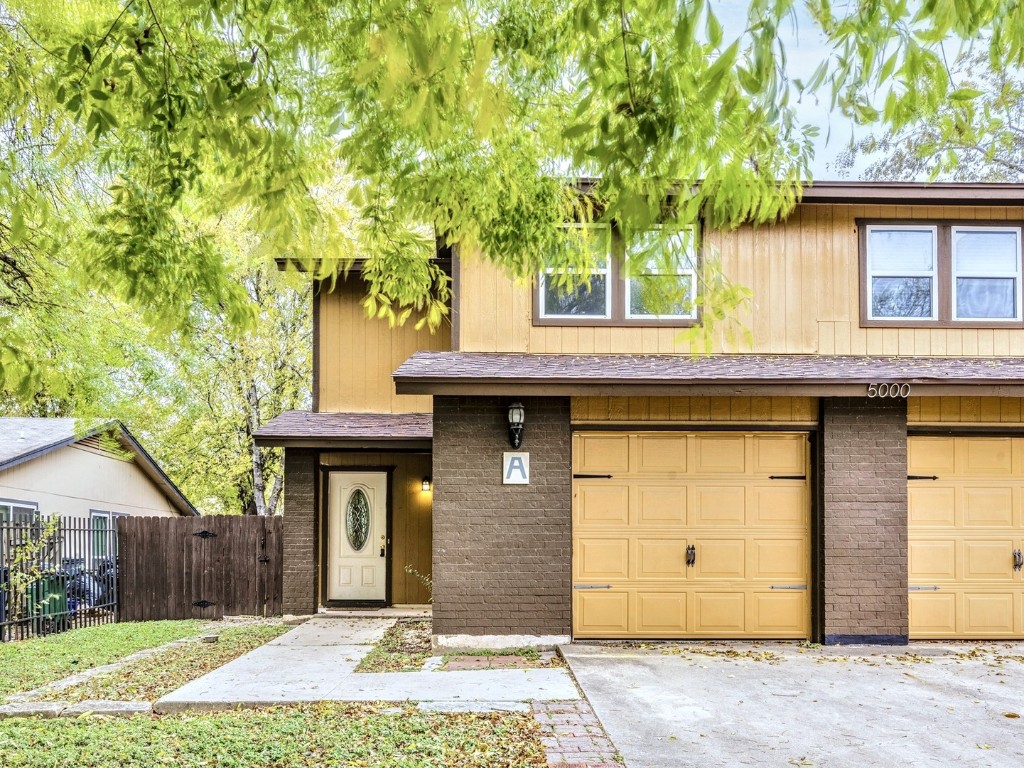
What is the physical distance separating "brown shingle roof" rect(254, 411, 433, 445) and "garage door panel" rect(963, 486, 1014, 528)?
6.80 meters

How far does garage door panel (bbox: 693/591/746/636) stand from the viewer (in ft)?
31.5

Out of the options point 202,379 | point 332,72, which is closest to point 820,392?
point 332,72

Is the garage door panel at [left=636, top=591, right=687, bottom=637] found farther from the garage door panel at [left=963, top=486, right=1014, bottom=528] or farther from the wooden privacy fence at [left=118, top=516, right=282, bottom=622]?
the wooden privacy fence at [left=118, top=516, right=282, bottom=622]

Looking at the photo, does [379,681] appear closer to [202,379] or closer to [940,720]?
[940,720]

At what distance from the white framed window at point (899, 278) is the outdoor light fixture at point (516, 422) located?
4436 mm

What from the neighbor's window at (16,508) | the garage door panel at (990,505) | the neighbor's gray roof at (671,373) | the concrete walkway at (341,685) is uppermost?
the neighbor's gray roof at (671,373)

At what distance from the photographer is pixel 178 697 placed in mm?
6969

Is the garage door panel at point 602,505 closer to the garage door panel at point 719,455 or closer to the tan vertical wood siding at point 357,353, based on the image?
the garage door panel at point 719,455


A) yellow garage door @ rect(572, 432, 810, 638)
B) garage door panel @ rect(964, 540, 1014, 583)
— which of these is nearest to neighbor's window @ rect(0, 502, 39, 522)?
yellow garage door @ rect(572, 432, 810, 638)

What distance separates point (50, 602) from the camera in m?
12.5

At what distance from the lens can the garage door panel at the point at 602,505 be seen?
9.71 m

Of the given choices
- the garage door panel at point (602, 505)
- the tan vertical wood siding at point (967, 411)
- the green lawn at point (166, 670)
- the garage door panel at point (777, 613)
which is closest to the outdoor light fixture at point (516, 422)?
the garage door panel at point (602, 505)

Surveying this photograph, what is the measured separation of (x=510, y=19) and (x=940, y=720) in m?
5.76

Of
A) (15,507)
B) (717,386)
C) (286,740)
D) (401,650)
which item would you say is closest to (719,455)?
(717,386)
